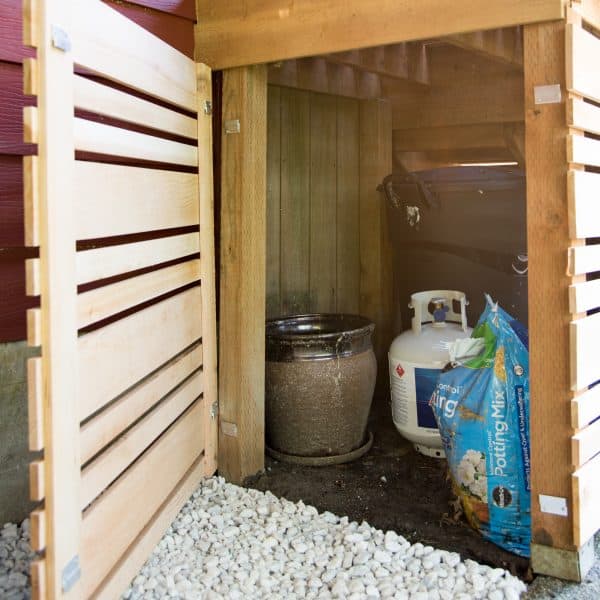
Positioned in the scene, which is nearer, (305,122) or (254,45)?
(254,45)

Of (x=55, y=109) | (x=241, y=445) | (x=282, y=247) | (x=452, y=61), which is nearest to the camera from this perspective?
(x=55, y=109)

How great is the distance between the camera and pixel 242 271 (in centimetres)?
234

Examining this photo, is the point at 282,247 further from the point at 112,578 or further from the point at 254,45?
the point at 112,578

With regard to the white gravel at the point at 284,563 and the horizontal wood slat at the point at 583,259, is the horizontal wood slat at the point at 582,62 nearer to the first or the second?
the horizontal wood slat at the point at 583,259

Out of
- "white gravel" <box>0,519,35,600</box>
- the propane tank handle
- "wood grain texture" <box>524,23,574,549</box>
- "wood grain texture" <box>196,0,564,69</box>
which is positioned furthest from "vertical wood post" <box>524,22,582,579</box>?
"white gravel" <box>0,519,35,600</box>

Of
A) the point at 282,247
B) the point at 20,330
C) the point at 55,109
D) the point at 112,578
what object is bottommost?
the point at 112,578

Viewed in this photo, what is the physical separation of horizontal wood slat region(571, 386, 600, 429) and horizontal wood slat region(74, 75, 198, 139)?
1.39 metres

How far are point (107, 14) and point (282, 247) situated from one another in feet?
5.33

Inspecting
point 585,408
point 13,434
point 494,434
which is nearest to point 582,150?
point 585,408

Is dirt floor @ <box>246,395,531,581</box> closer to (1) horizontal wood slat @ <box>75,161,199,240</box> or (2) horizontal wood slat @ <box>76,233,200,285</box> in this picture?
(2) horizontal wood slat @ <box>76,233,200,285</box>

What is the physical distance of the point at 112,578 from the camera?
1.61 m

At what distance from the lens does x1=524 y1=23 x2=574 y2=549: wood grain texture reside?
1753mm

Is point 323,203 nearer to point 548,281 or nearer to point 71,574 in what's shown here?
point 548,281

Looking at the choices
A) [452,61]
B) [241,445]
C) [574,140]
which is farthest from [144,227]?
[452,61]
